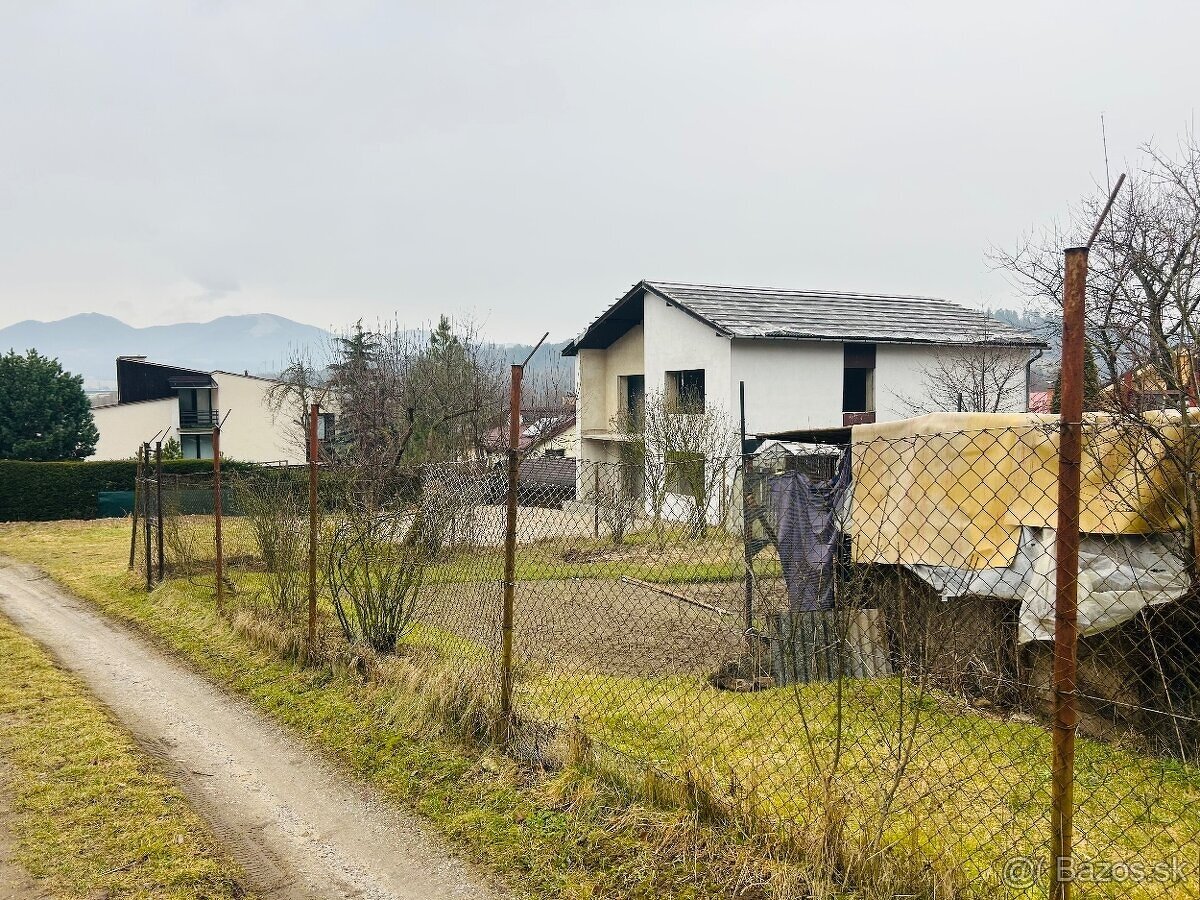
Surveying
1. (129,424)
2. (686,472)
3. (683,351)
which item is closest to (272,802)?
(686,472)

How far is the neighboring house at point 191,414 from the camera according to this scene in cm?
4344

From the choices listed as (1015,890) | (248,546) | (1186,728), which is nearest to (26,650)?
(248,546)

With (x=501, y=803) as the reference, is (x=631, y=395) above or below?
above

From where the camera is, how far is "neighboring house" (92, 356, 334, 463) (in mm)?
43438

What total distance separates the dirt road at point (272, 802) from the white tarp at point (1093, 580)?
11.9 feet

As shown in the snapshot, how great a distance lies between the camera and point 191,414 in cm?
4684

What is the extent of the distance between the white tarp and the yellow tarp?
12cm

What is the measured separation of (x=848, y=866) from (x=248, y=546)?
11.1m

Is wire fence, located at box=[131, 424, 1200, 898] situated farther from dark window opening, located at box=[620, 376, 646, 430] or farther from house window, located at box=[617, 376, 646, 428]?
house window, located at box=[617, 376, 646, 428]

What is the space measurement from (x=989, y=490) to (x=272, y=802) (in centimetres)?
547

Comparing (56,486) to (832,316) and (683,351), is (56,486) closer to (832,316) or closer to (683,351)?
(683,351)

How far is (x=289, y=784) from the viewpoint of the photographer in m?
5.30

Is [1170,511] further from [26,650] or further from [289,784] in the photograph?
[26,650]

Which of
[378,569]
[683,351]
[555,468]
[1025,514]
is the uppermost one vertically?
[683,351]
